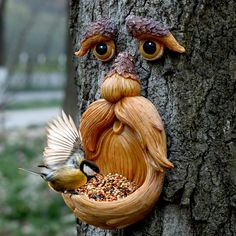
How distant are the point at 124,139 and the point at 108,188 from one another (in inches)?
5.6

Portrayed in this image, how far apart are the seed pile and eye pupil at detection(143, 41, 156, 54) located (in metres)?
0.36

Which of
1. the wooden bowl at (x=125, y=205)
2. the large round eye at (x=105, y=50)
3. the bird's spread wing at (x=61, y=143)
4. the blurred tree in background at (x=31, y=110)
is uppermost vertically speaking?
the large round eye at (x=105, y=50)

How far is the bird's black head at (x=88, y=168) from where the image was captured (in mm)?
1540

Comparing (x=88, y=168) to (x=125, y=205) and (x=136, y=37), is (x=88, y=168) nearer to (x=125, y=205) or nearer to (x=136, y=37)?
(x=125, y=205)

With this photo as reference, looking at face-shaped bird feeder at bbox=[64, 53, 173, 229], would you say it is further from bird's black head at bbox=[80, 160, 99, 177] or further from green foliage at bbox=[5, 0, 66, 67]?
green foliage at bbox=[5, 0, 66, 67]

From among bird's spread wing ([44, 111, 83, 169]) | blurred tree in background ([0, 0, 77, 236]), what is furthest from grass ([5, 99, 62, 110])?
bird's spread wing ([44, 111, 83, 169])

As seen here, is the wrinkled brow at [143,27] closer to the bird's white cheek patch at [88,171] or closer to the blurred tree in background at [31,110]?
the bird's white cheek patch at [88,171]

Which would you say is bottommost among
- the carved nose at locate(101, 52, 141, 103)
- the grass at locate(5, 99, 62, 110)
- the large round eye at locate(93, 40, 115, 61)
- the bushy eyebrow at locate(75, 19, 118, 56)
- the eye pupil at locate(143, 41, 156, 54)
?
the grass at locate(5, 99, 62, 110)

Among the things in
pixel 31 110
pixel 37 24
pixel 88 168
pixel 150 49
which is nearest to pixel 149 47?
pixel 150 49

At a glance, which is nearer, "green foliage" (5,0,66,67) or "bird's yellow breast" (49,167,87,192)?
"bird's yellow breast" (49,167,87,192)

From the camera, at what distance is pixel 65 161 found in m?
1.57

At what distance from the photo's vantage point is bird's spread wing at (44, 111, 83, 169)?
1.59m

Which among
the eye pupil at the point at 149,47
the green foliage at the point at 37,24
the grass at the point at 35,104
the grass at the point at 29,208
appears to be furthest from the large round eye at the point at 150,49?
the grass at the point at 35,104

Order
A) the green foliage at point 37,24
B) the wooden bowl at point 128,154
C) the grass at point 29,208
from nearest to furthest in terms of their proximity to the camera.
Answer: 1. the wooden bowl at point 128,154
2. the grass at point 29,208
3. the green foliage at point 37,24
